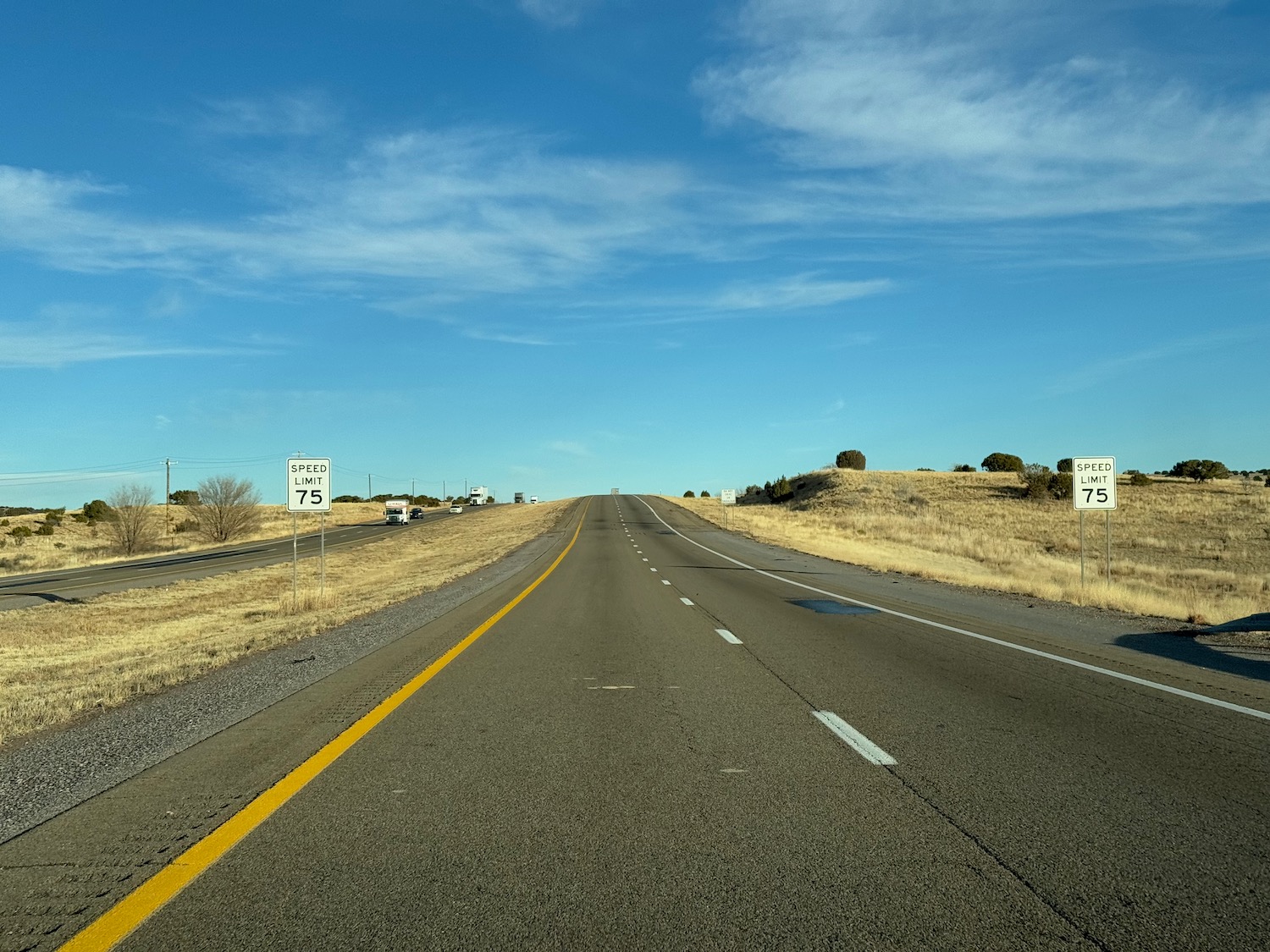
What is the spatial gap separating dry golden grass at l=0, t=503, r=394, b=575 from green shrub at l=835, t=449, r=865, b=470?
73.4m

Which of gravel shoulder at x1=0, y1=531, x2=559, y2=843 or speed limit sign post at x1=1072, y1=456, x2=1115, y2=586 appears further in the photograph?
speed limit sign post at x1=1072, y1=456, x2=1115, y2=586

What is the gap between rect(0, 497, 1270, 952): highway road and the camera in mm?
3760

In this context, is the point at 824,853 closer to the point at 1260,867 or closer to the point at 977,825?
the point at 977,825

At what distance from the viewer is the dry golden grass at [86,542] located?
54662 millimetres

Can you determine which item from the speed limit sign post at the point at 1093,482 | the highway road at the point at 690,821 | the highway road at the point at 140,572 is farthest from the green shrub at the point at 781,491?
the highway road at the point at 690,821

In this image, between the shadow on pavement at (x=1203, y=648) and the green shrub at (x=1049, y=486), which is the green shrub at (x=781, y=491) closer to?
the green shrub at (x=1049, y=486)

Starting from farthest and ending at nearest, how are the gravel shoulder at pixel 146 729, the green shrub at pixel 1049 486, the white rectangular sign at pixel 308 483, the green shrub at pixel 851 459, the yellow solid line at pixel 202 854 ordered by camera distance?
the green shrub at pixel 851 459 → the green shrub at pixel 1049 486 → the white rectangular sign at pixel 308 483 → the gravel shoulder at pixel 146 729 → the yellow solid line at pixel 202 854

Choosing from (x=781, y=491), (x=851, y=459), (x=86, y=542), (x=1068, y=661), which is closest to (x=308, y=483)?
(x=1068, y=661)

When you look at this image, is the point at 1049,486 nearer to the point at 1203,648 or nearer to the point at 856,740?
the point at 1203,648

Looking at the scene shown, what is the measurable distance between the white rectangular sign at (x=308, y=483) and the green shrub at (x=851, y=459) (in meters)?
129

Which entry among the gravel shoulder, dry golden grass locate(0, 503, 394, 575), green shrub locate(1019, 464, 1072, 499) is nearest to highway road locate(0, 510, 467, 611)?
dry golden grass locate(0, 503, 394, 575)

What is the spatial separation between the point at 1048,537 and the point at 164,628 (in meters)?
52.4

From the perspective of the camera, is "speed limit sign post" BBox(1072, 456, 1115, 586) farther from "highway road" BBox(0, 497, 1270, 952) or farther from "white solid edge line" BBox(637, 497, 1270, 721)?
"highway road" BBox(0, 497, 1270, 952)

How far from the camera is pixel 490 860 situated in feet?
14.6
